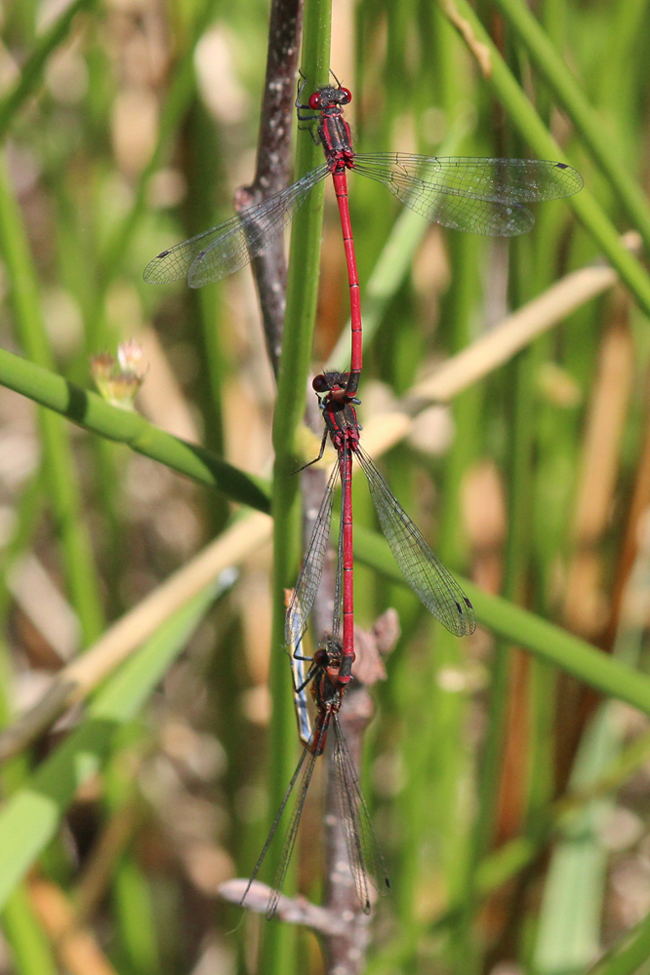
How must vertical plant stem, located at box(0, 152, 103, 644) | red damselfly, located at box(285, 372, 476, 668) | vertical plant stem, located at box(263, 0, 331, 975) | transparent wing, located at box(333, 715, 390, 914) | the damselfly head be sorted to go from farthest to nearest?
vertical plant stem, located at box(0, 152, 103, 644) < transparent wing, located at box(333, 715, 390, 914) < red damselfly, located at box(285, 372, 476, 668) < the damselfly head < vertical plant stem, located at box(263, 0, 331, 975)

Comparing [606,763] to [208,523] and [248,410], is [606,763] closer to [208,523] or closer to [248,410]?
[208,523]

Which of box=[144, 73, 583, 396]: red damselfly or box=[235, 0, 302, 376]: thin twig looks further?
box=[144, 73, 583, 396]: red damselfly

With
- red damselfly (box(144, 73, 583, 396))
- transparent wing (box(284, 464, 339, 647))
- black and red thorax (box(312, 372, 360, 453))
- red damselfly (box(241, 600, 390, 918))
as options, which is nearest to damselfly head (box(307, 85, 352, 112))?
red damselfly (box(144, 73, 583, 396))

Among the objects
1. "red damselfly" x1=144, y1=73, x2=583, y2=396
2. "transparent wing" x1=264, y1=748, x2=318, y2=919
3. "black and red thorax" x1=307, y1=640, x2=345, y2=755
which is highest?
"red damselfly" x1=144, y1=73, x2=583, y2=396

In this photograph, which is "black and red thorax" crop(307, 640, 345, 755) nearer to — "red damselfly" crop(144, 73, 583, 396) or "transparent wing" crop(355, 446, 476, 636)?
"transparent wing" crop(355, 446, 476, 636)

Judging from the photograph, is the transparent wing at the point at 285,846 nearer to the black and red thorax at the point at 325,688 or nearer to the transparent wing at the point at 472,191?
the black and red thorax at the point at 325,688

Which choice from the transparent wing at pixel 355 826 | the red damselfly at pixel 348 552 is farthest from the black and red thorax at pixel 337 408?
the transparent wing at pixel 355 826

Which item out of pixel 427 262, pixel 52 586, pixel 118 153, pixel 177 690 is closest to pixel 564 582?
pixel 427 262
